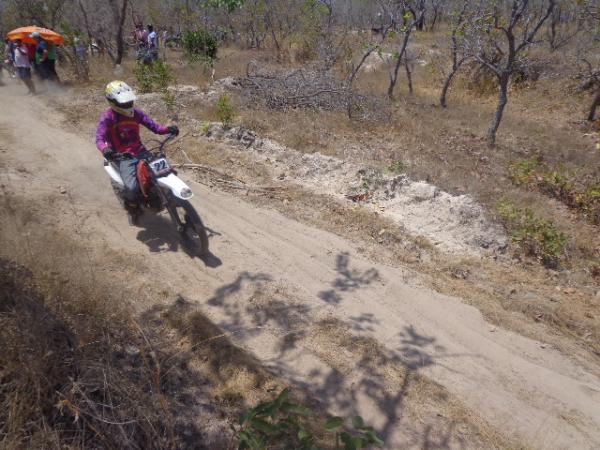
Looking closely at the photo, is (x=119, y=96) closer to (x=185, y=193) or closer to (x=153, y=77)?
(x=185, y=193)

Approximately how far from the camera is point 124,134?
5188 millimetres

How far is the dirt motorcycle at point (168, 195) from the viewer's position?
4.72 m

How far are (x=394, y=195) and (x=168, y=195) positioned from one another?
12.1ft

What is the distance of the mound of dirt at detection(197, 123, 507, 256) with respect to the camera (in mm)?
6039

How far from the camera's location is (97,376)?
2.49 m


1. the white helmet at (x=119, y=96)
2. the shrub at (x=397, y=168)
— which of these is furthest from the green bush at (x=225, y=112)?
the white helmet at (x=119, y=96)

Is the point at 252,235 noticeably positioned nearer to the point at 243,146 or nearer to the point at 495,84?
the point at 243,146

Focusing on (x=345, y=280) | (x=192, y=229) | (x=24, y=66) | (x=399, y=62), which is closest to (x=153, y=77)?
(x=24, y=66)

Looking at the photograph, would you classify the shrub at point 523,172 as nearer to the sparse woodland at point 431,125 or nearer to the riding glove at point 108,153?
the sparse woodland at point 431,125

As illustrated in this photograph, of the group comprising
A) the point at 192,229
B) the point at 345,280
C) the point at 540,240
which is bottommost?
the point at 345,280

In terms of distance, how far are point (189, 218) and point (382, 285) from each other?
92.4 inches

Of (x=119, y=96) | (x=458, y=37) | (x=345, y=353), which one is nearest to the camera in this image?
(x=345, y=353)

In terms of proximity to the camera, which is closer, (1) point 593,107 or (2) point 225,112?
(2) point 225,112

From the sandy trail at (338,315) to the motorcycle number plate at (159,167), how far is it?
3.12 ft
